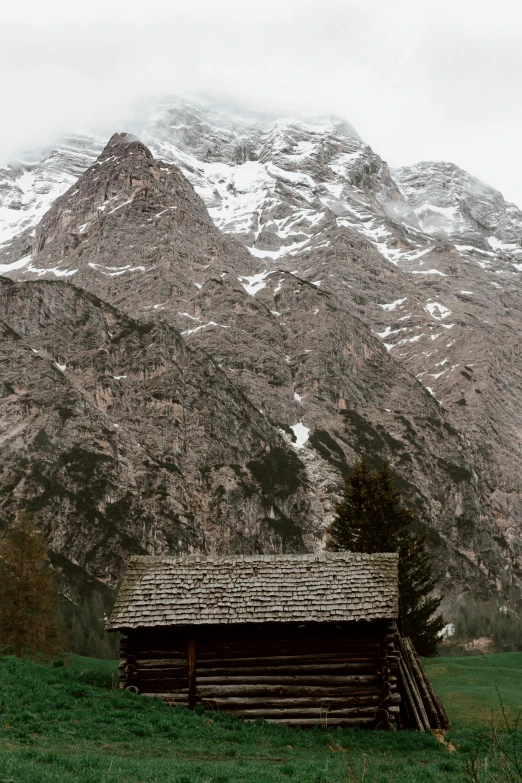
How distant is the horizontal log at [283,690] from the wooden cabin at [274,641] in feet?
0.10

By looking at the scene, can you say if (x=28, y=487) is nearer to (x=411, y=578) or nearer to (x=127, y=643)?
(x=411, y=578)

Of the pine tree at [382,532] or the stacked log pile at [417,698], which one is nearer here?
the stacked log pile at [417,698]

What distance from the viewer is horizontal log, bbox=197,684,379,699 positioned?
72.1 feet

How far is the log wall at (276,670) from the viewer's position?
21859 mm

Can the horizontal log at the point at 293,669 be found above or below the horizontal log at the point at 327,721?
above

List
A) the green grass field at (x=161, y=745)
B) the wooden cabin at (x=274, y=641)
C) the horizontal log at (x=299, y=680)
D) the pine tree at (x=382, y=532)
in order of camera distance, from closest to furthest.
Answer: the green grass field at (x=161, y=745), the wooden cabin at (x=274, y=641), the horizontal log at (x=299, y=680), the pine tree at (x=382, y=532)

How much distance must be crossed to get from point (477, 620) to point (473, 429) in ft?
270

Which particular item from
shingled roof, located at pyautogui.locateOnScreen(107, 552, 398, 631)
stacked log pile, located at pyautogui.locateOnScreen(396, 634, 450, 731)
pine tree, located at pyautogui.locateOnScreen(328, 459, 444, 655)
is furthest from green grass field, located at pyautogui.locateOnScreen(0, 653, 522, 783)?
pine tree, located at pyautogui.locateOnScreen(328, 459, 444, 655)

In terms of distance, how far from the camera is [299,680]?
2234cm

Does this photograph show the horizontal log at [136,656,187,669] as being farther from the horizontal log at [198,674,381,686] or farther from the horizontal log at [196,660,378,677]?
the horizontal log at [198,674,381,686]

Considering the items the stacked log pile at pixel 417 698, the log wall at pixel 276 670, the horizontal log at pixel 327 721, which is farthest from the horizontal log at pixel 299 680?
the stacked log pile at pixel 417 698

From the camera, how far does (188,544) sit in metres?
127

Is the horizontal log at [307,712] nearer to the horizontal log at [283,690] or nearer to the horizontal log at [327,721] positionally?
the horizontal log at [327,721]

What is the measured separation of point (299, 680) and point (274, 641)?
55.0 inches
